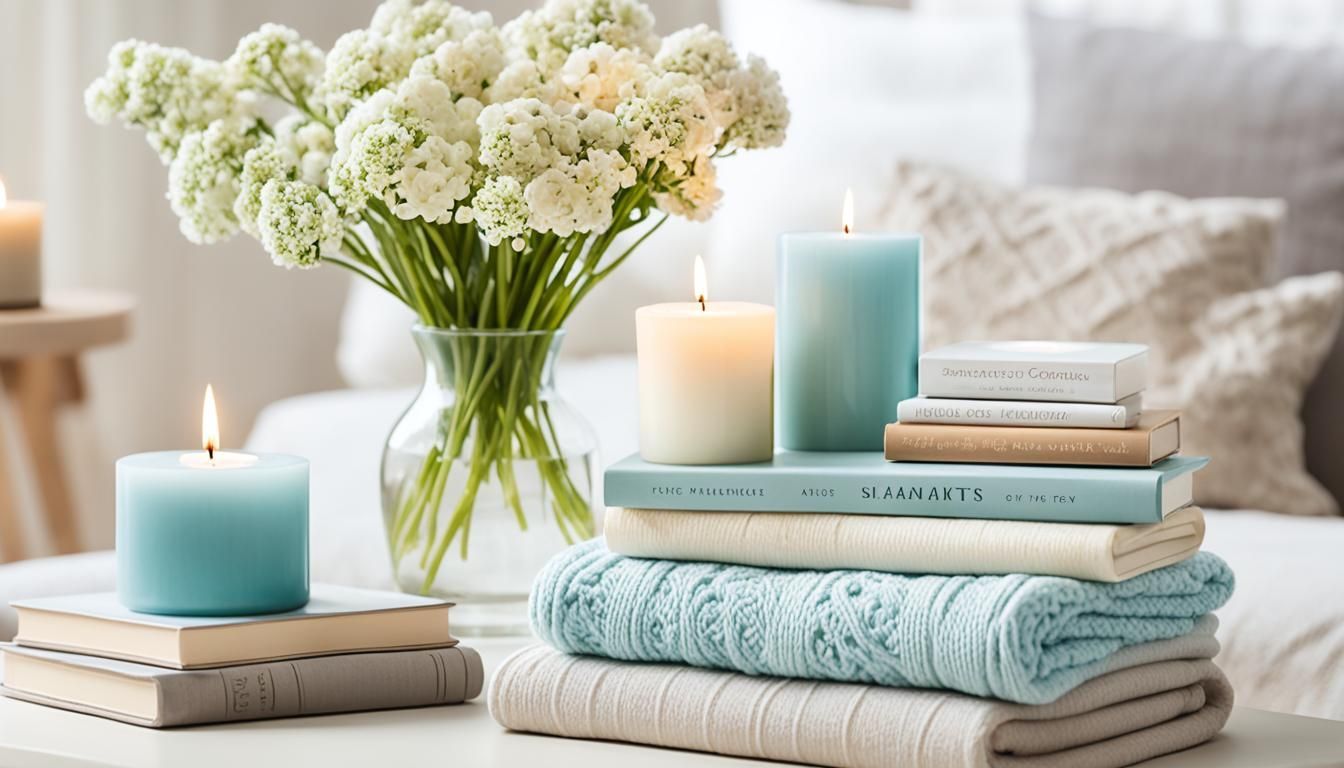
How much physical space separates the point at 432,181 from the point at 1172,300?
3.21 feet

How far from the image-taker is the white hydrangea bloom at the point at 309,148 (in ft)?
3.91

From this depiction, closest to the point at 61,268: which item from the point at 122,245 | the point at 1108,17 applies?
the point at 122,245

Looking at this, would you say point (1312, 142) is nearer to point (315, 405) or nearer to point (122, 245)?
point (315, 405)

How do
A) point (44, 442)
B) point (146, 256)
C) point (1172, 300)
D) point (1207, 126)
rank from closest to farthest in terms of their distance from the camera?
point (1172, 300)
point (1207, 126)
point (44, 442)
point (146, 256)

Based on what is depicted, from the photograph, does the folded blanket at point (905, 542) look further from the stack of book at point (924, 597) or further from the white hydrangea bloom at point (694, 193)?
the white hydrangea bloom at point (694, 193)

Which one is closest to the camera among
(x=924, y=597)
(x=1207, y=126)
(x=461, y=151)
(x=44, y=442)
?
(x=924, y=597)

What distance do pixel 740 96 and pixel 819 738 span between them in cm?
46

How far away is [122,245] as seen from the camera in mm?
2736

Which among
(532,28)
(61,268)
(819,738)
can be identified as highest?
(532,28)

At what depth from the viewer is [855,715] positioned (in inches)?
32.6

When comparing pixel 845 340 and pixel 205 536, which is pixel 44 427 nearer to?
pixel 205 536

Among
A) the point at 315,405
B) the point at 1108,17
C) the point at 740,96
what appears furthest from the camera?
the point at 1108,17

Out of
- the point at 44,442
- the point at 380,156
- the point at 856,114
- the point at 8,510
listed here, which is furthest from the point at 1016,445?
the point at 8,510

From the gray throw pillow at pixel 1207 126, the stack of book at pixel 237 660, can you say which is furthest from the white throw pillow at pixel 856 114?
the stack of book at pixel 237 660
